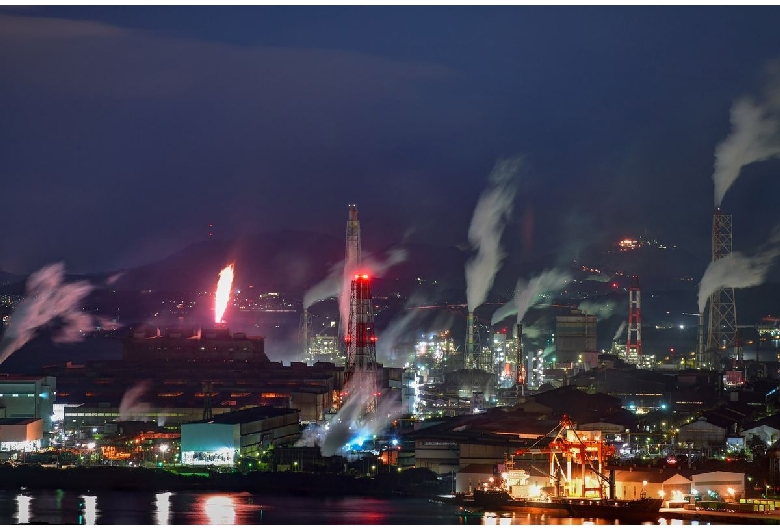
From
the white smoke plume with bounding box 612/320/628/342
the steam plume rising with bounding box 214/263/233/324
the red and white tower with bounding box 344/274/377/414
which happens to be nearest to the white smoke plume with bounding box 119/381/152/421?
the red and white tower with bounding box 344/274/377/414

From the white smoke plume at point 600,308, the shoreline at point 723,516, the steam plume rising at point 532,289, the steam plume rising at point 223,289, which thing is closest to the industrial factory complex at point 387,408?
the shoreline at point 723,516

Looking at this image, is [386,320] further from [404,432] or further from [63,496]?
[63,496]

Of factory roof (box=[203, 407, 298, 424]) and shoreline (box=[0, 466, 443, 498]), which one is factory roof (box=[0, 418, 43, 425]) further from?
factory roof (box=[203, 407, 298, 424])

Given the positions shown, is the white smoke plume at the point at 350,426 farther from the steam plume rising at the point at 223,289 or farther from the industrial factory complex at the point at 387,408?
the steam plume rising at the point at 223,289

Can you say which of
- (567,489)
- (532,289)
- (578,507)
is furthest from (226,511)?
(532,289)

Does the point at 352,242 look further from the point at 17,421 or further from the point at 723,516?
the point at 723,516

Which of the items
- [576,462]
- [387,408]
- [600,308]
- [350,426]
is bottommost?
[576,462]

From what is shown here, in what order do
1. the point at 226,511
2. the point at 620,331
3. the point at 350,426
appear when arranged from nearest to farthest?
the point at 226,511 → the point at 350,426 → the point at 620,331
